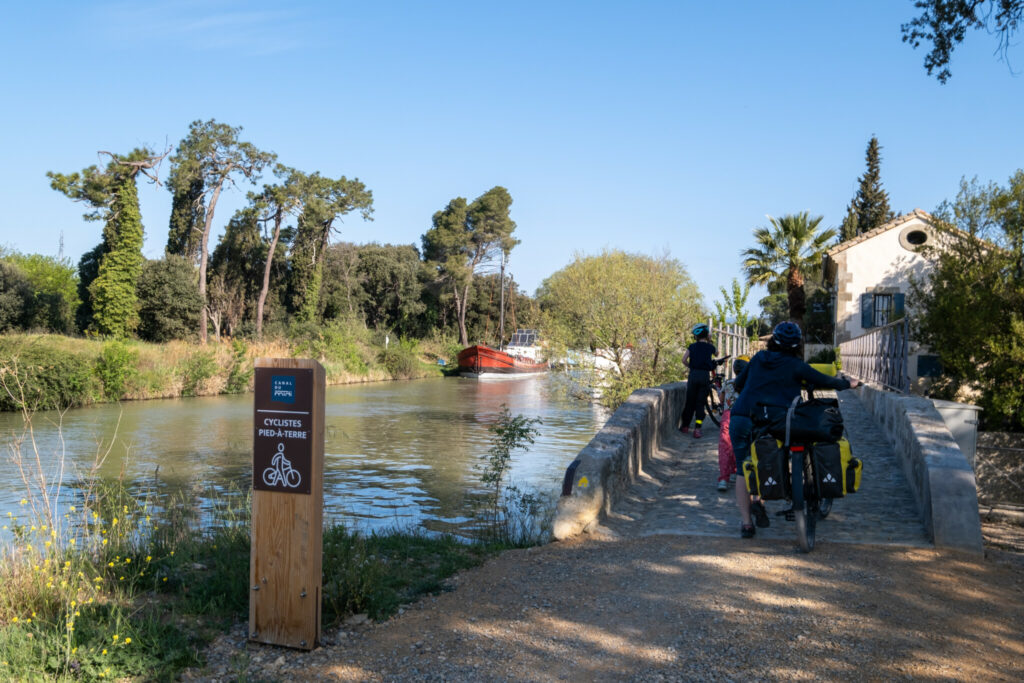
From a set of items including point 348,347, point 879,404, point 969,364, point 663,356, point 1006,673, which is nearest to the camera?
point 1006,673

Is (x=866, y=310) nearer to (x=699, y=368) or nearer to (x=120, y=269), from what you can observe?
(x=699, y=368)

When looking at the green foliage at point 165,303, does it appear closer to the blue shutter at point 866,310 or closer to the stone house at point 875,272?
the stone house at point 875,272

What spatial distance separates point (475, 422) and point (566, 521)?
19.9m

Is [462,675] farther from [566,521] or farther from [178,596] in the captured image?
[566,521]

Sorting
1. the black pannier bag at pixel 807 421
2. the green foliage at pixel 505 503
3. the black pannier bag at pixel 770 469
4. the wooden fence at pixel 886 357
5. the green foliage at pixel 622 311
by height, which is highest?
the green foliage at pixel 622 311

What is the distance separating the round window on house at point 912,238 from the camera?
34.2 meters

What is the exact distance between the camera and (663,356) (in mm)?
22641

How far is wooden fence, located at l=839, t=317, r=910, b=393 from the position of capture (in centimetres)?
1188

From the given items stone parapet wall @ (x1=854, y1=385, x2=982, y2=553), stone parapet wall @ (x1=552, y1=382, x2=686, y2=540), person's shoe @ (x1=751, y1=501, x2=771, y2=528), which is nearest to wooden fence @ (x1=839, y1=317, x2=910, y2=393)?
stone parapet wall @ (x1=854, y1=385, x2=982, y2=553)

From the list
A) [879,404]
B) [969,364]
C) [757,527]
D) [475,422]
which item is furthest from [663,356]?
[757,527]

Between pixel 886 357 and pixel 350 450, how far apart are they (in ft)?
37.2

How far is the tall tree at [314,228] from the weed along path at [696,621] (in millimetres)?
49294

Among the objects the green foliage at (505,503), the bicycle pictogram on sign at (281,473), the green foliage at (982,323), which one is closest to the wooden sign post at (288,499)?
the bicycle pictogram on sign at (281,473)

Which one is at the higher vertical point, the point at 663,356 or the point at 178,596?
the point at 663,356
